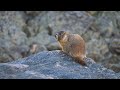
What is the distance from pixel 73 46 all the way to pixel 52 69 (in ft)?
4.46

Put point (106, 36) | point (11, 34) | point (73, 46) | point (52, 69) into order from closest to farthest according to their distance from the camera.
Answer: point (52, 69) → point (73, 46) → point (11, 34) → point (106, 36)

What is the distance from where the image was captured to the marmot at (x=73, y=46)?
916cm

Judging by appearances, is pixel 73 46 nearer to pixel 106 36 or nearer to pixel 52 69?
pixel 52 69

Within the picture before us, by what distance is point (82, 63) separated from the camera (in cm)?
875

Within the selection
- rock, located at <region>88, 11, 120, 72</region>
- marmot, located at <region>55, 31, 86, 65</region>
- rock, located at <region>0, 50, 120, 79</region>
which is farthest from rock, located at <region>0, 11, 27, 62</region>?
rock, located at <region>0, 50, 120, 79</region>

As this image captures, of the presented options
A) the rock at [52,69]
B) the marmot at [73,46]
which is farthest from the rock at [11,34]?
the rock at [52,69]

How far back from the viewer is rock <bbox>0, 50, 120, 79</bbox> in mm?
7679

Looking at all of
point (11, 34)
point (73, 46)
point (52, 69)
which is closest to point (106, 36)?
point (11, 34)

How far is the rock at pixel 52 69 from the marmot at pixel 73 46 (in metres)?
0.13

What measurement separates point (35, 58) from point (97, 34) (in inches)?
392

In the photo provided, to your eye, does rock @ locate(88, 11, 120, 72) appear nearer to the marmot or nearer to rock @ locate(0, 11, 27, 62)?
rock @ locate(0, 11, 27, 62)

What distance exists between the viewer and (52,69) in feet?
27.2

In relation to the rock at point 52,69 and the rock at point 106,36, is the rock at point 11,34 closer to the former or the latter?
the rock at point 106,36
